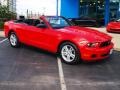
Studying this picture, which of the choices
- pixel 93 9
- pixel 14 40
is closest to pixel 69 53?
pixel 14 40

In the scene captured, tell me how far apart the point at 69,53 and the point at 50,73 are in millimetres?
1264

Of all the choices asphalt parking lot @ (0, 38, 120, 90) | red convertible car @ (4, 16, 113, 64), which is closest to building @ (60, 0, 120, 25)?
red convertible car @ (4, 16, 113, 64)

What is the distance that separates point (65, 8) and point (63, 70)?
51.1 ft

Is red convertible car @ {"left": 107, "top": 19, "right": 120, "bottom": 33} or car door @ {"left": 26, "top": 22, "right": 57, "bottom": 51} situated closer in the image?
car door @ {"left": 26, "top": 22, "right": 57, "bottom": 51}

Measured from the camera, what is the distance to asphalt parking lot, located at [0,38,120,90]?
664 centimetres

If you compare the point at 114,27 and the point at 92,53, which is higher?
the point at 114,27

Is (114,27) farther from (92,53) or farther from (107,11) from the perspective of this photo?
(92,53)

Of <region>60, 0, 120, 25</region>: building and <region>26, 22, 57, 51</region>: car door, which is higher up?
<region>60, 0, 120, 25</region>: building

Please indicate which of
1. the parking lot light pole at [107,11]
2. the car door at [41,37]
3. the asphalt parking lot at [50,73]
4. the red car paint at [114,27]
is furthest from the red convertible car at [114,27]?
the car door at [41,37]

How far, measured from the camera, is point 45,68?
321 inches

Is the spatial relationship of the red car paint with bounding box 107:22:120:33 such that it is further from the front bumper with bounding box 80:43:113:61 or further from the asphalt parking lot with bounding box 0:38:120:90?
the front bumper with bounding box 80:43:113:61

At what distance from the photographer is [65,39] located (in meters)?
8.77

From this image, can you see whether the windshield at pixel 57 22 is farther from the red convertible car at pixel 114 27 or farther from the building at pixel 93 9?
the building at pixel 93 9

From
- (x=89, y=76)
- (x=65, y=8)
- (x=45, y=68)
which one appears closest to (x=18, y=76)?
(x=45, y=68)
